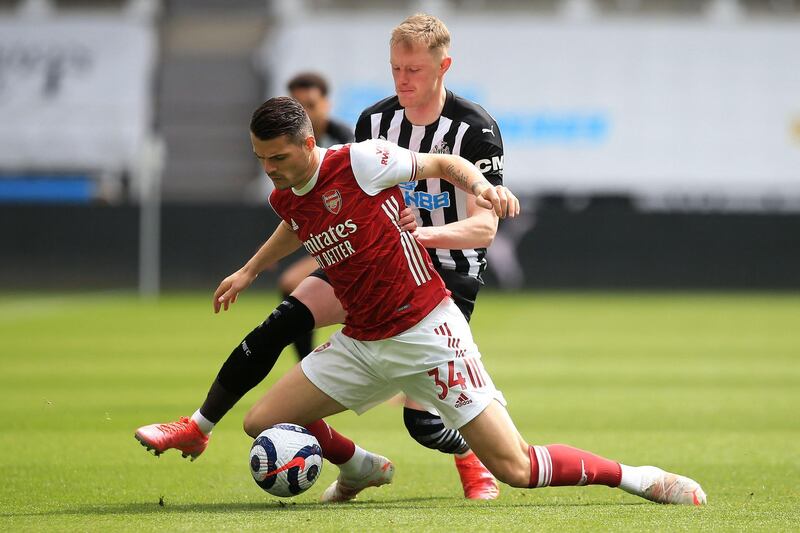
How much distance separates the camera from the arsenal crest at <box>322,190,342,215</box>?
5.84m

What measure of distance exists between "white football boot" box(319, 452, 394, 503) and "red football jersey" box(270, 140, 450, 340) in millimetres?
774

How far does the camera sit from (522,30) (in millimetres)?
31891

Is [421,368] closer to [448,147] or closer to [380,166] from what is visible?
[380,166]

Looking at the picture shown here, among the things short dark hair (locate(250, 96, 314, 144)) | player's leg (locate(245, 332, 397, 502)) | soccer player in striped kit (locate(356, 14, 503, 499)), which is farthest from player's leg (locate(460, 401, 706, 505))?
short dark hair (locate(250, 96, 314, 144))

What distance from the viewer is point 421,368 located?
5855 mm

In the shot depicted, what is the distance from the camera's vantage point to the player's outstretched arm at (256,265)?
6121 millimetres

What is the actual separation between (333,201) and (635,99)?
27.2 metres

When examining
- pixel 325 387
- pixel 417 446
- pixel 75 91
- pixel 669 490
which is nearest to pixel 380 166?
pixel 325 387

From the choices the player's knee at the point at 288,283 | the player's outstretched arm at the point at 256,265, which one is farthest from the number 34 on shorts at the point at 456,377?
the player's knee at the point at 288,283

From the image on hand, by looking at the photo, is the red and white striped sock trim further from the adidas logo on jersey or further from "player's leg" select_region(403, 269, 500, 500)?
"player's leg" select_region(403, 269, 500, 500)

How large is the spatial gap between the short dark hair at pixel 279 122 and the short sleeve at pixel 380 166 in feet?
0.94

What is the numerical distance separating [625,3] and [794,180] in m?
6.47

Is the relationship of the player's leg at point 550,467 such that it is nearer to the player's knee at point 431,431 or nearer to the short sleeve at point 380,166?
the player's knee at point 431,431

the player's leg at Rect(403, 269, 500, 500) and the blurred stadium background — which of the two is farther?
the blurred stadium background
